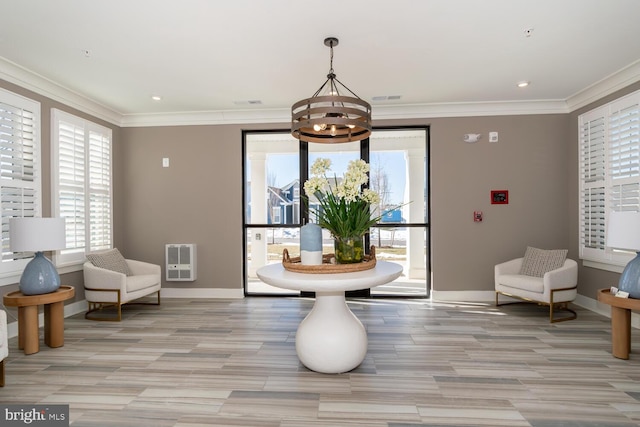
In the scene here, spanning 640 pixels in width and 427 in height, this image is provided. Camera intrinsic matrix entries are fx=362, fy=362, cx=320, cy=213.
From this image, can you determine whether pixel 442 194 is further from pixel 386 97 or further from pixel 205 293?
pixel 205 293

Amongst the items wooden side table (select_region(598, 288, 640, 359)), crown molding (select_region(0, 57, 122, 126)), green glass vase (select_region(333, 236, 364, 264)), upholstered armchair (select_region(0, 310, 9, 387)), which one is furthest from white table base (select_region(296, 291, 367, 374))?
crown molding (select_region(0, 57, 122, 126))

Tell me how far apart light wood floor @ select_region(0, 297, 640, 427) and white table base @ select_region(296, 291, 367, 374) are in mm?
97

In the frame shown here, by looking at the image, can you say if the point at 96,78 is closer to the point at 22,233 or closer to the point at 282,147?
the point at 22,233

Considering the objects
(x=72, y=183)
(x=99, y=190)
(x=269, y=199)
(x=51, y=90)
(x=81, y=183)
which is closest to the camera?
(x=51, y=90)

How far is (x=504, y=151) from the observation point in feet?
16.7

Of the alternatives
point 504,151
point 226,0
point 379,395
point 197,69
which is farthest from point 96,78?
point 504,151

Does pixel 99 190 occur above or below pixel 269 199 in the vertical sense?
above

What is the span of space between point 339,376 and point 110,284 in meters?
3.08

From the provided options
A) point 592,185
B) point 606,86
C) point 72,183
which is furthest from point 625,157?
point 72,183

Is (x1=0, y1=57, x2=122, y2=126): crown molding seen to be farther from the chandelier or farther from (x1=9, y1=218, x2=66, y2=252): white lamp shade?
the chandelier

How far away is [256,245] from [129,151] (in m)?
2.42

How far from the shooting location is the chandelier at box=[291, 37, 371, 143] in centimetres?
261

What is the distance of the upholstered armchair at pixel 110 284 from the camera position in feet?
14.0

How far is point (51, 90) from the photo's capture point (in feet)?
13.7
